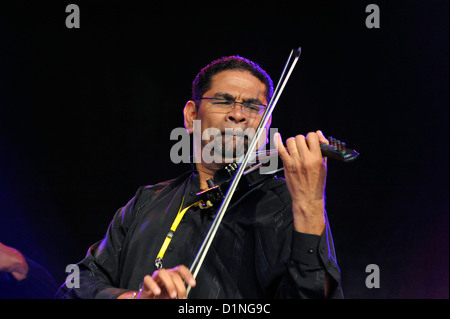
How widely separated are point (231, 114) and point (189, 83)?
95 centimetres

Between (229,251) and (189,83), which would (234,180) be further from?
(189,83)

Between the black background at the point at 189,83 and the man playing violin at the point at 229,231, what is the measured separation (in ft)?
2.03

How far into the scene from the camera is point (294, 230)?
4.45 feet

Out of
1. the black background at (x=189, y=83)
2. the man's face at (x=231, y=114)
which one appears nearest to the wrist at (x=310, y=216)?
the man's face at (x=231, y=114)

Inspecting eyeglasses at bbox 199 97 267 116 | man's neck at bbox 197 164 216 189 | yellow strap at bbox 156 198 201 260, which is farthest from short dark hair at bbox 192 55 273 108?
yellow strap at bbox 156 198 201 260

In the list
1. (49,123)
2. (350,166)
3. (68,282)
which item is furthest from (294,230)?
(49,123)

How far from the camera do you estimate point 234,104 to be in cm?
183

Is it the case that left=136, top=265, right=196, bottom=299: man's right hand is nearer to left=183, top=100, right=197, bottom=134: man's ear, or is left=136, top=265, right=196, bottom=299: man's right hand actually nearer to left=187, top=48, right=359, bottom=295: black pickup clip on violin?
left=187, top=48, right=359, bottom=295: black pickup clip on violin

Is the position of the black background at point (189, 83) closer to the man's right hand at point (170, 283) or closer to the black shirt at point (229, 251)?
the black shirt at point (229, 251)

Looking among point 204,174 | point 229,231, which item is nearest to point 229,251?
point 229,231

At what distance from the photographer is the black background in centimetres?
240

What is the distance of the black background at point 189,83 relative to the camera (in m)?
2.40
